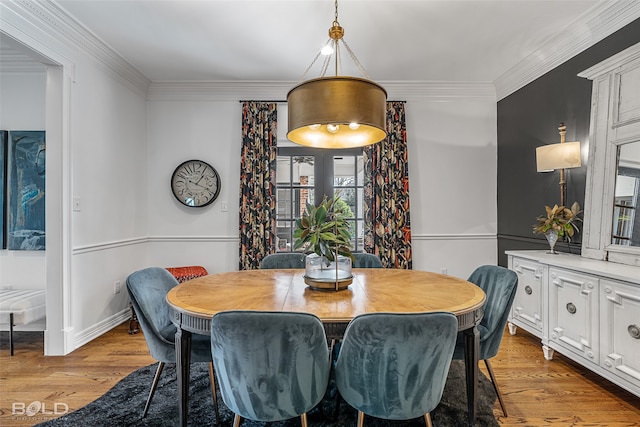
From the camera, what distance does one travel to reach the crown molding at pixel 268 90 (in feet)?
13.5

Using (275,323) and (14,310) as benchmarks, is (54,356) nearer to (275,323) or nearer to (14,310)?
(14,310)

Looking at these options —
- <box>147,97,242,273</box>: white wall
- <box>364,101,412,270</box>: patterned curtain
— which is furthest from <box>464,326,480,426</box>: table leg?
<box>147,97,242,273</box>: white wall

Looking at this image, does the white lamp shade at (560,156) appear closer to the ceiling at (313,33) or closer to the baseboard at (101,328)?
the ceiling at (313,33)

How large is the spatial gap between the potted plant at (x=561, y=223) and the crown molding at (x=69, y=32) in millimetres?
4416

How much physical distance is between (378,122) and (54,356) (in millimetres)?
3210

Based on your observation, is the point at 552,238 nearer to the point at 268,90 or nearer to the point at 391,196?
the point at 391,196

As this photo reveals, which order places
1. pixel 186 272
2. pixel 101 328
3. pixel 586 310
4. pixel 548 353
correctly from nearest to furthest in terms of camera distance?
pixel 586 310
pixel 548 353
pixel 101 328
pixel 186 272

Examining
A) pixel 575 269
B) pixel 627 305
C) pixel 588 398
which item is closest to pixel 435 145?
pixel 575 269

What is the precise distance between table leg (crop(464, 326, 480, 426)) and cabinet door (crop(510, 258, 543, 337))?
4.96 ft

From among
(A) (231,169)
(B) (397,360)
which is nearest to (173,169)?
(A) (231,169)

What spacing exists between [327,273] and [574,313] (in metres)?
1.91

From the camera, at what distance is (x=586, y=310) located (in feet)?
7.62

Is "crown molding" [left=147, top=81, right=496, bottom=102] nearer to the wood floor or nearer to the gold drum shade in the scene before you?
the gold drum shade

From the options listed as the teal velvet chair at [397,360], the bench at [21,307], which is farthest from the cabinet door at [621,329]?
the bench at [21,307]
